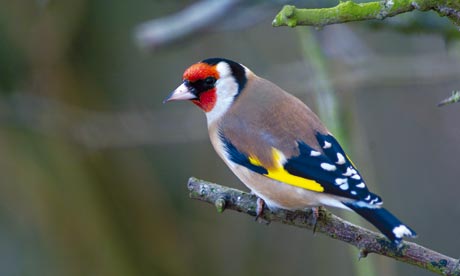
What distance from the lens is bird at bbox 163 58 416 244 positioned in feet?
9.50

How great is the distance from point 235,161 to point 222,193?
51 centimetres

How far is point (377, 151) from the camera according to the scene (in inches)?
248

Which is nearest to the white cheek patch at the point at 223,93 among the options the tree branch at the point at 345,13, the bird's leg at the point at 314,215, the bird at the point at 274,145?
the bird at the point at 274,145

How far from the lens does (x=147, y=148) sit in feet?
19.9

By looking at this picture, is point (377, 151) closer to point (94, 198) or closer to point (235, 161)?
point (94, 198)

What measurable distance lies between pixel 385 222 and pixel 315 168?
0.48 m

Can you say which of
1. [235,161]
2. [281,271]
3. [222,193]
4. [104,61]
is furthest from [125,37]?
[222,193]

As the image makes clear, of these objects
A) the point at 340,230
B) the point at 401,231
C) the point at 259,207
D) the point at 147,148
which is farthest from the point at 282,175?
the point at 147,148

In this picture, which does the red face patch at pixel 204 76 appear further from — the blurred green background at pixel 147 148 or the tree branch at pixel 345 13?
the blurred green background at pixel 147 148

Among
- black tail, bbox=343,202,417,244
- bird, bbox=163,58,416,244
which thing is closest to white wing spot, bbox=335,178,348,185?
bird, bbox=163,58,416,244

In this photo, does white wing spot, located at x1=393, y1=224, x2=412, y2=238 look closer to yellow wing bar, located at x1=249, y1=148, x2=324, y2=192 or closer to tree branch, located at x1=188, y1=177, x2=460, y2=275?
tree branch, located at x1=188, y1=177, x2=460, y2=275

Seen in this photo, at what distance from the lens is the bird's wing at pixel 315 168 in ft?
9.46

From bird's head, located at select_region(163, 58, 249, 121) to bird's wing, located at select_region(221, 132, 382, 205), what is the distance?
0.31 meters

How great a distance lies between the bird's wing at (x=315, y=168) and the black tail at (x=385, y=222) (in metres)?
0.10
